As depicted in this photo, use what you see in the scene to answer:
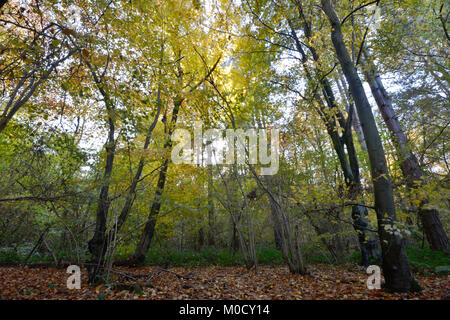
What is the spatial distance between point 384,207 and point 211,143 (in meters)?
4.83

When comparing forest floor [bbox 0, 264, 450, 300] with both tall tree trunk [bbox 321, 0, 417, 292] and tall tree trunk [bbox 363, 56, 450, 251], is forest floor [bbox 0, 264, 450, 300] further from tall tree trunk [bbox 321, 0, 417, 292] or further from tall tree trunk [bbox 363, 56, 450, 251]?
tall tree trunk [bbox 363, 56, 450, 251]

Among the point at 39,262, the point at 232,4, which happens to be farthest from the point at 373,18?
the point at 39,262

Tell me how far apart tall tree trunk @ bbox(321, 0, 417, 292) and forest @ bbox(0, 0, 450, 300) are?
2 centimetres

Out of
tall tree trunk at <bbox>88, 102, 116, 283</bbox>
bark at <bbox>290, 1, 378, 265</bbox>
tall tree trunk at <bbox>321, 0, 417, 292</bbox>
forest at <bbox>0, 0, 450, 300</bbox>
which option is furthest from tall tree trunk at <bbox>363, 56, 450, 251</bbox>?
tall tree trunk at <bbox>88, 102, 116, 283</bbox>

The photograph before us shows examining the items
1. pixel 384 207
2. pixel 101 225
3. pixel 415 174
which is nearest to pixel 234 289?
pixel 384 207

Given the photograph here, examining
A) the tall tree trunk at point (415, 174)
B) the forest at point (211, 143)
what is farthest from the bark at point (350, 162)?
the tall tree trunk at point (415, 174)

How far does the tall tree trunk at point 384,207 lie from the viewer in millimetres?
3024

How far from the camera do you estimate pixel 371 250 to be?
5465 mm

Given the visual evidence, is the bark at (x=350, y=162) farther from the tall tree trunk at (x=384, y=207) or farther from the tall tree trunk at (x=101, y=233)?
the tall tree trunk at (x=101, y=233)

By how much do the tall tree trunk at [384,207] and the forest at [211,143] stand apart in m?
0.02

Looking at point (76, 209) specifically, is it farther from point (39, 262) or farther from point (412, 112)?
point (412, 112)

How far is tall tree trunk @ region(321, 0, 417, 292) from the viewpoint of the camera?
3024mm

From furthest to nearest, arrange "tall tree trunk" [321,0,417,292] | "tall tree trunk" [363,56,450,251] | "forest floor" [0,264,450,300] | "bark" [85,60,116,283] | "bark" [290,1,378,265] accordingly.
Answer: "tall tree trunk" [363,56,450,251], "bark" [290,1,378,265], "bark" [85,60,116,283], "forest floor" [0,264,450,300], "tall tree trunk" [321,0,417,292]

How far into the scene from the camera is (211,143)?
681 cm
